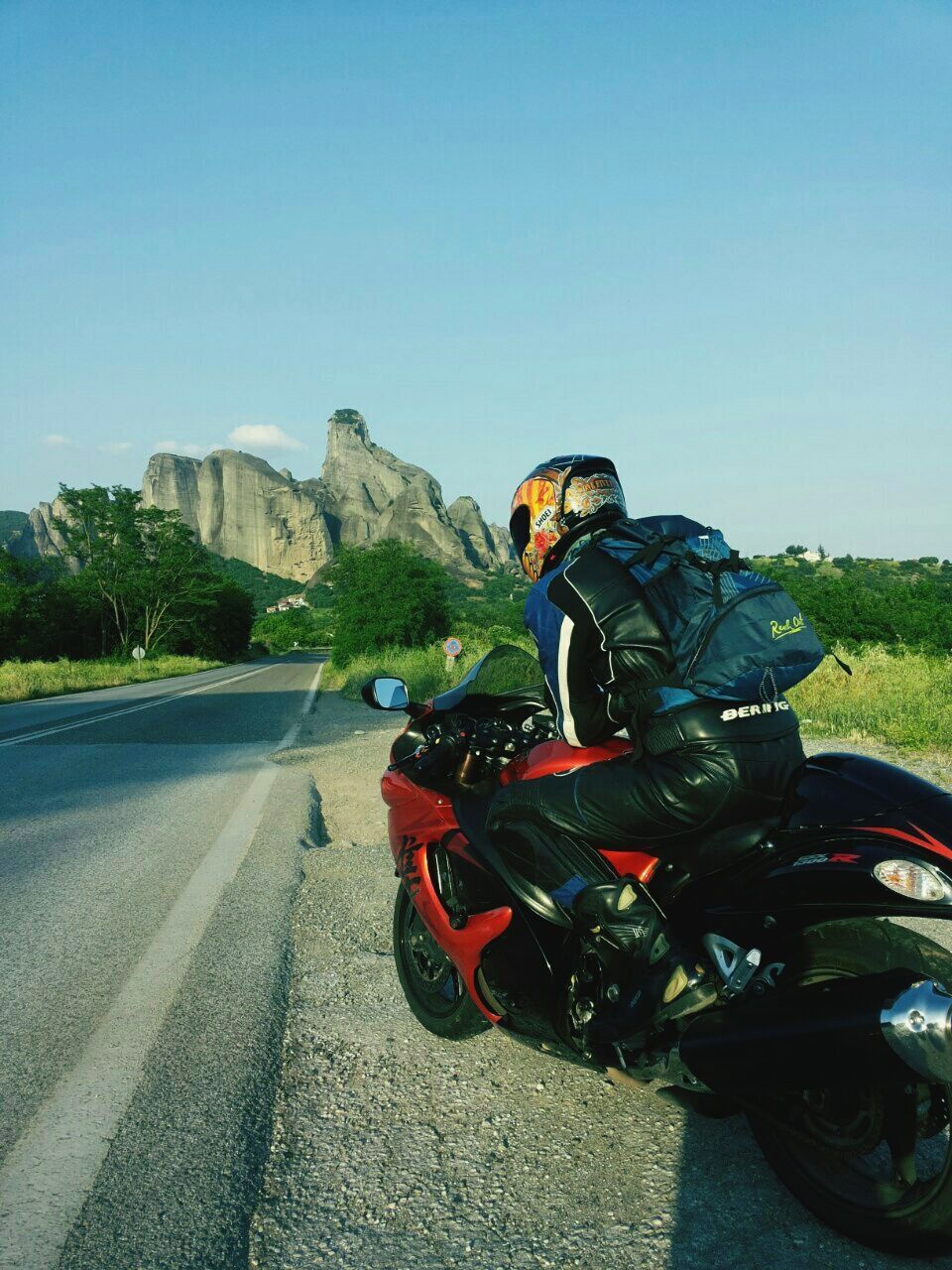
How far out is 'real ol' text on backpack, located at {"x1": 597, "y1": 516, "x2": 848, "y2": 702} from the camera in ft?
7.57

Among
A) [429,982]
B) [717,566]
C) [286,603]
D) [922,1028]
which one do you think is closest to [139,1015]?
[429,982]

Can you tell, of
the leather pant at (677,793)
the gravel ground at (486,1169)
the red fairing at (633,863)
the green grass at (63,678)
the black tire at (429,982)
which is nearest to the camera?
the gravel ground at (486,1169)

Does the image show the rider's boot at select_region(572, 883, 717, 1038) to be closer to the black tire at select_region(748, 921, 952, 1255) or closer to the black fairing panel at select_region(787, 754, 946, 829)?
the black tire at select_region(748, 921, 952, 1255)

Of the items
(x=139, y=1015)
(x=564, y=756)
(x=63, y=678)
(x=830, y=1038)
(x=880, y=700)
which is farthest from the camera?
(x=63, y=678)

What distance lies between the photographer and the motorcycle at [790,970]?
1991 millimetres

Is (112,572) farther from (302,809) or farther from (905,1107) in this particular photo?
(905,1107)

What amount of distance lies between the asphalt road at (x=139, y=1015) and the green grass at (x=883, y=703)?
567 cm

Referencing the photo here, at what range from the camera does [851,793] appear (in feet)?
7.45

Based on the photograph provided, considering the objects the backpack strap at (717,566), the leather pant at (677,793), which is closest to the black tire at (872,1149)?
the leather pant at (677,793)

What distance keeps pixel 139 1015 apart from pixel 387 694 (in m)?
1.60

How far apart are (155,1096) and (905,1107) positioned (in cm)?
219

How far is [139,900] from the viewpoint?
16.9ft

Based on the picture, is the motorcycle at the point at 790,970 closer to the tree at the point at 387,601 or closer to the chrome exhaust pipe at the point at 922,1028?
the chrome exhaust pipe at the point at 922,1028

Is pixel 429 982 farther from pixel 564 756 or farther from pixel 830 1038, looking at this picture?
pixel 830 1038
